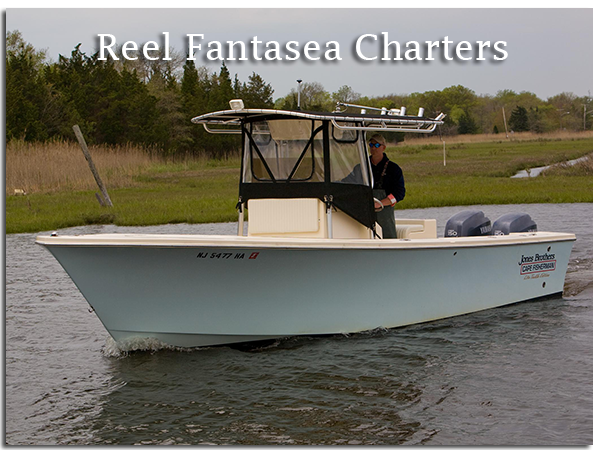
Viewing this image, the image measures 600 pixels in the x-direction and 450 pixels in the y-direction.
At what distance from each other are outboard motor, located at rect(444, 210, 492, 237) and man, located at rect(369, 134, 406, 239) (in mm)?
1474

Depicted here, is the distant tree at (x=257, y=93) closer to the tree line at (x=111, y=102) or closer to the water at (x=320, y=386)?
the tree line at (x=111, y=102)

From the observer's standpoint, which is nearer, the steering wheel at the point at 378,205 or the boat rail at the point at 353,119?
the boat rail at the point at 353,119

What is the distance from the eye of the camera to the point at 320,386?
6539mm

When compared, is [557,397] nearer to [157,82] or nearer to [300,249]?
[300,249]

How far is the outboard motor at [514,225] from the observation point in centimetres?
1020

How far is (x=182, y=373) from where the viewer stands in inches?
274

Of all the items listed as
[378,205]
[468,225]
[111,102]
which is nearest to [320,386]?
[378,205]

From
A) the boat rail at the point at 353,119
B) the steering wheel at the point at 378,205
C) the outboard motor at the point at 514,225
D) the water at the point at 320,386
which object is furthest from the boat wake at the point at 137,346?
the outboard motor at the point at 514,225

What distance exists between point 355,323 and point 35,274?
6600mm

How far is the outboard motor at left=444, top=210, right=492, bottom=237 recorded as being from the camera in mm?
9914

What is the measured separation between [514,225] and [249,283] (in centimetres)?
466

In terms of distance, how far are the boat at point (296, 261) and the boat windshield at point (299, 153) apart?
1 centimetres

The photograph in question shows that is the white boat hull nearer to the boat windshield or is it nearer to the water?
the water

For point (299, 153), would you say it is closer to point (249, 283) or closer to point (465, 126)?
point (249, 283)
